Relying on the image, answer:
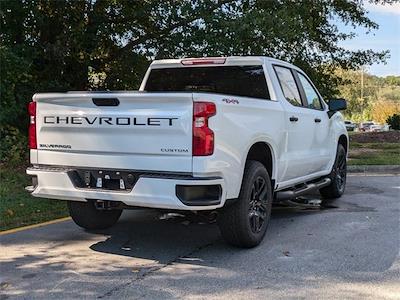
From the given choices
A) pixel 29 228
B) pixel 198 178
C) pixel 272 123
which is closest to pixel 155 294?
pixel 198 178

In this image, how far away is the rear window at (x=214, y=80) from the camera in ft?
22.8

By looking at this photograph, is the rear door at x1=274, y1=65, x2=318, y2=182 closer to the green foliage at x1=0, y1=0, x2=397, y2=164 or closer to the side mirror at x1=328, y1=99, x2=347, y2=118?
the side mirror at x1=328, y1=99, x2=347, y2=118

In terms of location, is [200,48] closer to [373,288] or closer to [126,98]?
[126,98]

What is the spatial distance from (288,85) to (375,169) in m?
5.99

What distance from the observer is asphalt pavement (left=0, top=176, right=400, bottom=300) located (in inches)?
178

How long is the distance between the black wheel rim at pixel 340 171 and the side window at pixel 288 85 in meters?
2.03

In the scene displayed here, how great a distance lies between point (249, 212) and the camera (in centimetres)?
571

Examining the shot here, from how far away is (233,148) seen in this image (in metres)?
5.30

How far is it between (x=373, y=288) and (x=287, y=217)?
2.87 metres

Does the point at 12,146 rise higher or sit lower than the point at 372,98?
lower

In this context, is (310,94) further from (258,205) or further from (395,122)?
(395,122)

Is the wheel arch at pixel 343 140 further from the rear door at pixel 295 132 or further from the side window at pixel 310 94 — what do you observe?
the rear door at pixel 295 132

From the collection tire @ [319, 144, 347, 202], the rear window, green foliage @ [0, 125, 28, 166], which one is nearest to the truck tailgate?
the rear window

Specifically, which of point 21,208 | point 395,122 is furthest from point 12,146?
point 395,122
